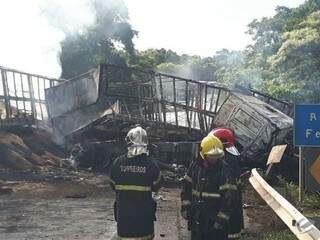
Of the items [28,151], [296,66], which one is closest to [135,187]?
[28,151]

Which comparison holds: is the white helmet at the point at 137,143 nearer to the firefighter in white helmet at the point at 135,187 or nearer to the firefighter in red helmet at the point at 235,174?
the firefighter in white helmet at the point at 135,187

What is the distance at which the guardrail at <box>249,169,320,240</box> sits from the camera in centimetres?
393

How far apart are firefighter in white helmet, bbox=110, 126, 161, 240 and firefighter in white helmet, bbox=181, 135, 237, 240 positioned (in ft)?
1.26

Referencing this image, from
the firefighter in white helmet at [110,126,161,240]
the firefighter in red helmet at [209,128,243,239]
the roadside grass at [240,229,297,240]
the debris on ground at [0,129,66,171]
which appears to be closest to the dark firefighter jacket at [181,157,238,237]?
the firefighter in red helmet at [209,128,243,239]

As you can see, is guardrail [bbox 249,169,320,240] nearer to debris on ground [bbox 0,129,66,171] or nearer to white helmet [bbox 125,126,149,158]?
white helmet [bbox 125,126,149,158]

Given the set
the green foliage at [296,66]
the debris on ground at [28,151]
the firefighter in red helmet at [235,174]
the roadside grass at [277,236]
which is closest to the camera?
the firefighter in red helmet at [235,174]

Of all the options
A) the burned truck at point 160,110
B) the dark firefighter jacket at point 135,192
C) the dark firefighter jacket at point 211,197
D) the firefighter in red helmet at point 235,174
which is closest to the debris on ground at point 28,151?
the burned truck at point 160,110

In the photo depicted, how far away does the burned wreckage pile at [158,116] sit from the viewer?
529 inches

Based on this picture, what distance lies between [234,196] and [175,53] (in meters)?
85.0

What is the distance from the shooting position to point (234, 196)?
4473 mm

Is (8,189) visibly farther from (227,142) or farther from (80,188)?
(227,142)

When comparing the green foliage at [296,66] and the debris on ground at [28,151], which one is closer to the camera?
the debris on ground at [28,151]

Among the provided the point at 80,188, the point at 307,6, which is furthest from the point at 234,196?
the point at 307,6

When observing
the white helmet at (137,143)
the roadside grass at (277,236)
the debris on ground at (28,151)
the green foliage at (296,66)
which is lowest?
the roadside grass at (277,236)
